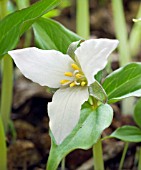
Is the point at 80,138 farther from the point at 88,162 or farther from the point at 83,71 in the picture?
the point at 88,162

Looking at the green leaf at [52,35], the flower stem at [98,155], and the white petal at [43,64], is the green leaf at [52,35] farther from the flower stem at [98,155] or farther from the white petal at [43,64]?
the flower stem at [98,155]

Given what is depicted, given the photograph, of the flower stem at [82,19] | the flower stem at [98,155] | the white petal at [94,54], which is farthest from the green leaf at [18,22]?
the flower stem at [82,19]

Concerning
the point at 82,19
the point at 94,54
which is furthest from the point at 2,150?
the point at 82,19

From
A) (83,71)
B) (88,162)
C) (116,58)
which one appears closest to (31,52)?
(83,71)

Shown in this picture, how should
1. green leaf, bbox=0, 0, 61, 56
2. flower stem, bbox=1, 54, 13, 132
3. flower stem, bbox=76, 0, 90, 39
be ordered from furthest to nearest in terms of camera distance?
flower stem, bbox=76, 0, 90, 39, flower stem, bbox=1, 54, 13, 132, green leaf, bbox=0, 0, 61, 56

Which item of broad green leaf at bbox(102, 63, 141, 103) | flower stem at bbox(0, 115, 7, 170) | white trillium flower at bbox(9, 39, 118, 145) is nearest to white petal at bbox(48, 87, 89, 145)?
white trillium flower at bbox(9, 39, 118, 145)

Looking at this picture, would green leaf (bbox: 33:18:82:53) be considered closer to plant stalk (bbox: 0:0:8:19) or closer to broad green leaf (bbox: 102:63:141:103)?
broad green leaf (bbox: 102:63:141:103)

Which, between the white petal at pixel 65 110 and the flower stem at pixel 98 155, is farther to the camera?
the flower stem at pixel 98 155
